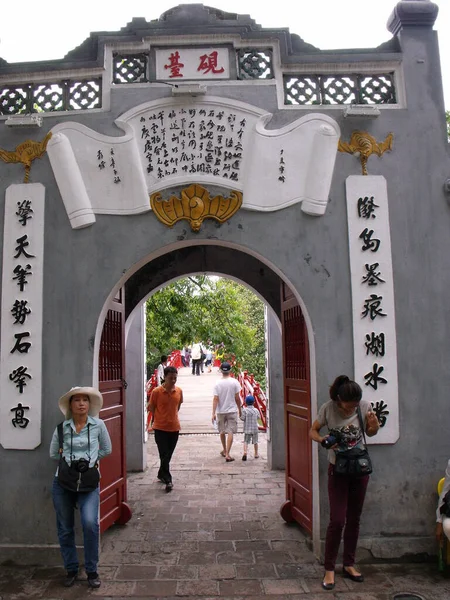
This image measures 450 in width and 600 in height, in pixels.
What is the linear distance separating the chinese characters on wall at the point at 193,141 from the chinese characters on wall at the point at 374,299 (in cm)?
110

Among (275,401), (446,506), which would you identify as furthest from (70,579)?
(275,401)

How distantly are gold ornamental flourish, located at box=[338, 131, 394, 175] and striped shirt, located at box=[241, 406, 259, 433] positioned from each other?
4669 mm

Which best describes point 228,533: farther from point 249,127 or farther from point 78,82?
point 78,82

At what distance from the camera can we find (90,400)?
4320 millimetres

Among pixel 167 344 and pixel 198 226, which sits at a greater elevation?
pixel 198 226

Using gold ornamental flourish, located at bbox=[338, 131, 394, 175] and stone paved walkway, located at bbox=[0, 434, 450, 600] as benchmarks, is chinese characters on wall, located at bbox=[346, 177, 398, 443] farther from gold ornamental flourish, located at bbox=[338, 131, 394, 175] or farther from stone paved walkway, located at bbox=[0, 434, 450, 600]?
stone paved walkway, located at bbox=[0, 434, 450, 600]

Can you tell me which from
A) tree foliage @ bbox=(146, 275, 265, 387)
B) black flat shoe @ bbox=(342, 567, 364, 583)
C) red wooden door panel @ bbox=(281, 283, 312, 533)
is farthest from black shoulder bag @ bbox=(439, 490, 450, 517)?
tree foliage @ bbox=(146, 275, 265, 387)

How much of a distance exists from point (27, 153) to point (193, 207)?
1612mm

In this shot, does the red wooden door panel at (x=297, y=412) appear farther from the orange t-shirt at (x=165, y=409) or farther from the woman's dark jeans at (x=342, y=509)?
the orange t-shirt at (x=165, y=409)

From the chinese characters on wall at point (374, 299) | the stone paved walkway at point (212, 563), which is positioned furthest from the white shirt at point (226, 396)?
the chinese characters on wall at point (374, 299)

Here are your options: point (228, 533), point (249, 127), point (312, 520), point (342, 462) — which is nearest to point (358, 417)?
point (342, 462)

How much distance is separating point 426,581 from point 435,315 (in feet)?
7.12

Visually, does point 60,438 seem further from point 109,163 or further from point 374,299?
point 374,299

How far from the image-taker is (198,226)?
4.76 metres
